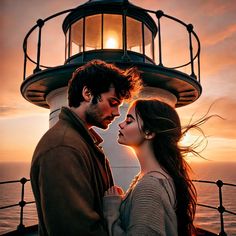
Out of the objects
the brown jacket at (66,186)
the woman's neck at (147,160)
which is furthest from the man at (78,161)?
the woman's neck at (147,160)

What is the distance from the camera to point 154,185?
1.43 meters

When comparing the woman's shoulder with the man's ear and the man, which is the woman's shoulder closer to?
the man

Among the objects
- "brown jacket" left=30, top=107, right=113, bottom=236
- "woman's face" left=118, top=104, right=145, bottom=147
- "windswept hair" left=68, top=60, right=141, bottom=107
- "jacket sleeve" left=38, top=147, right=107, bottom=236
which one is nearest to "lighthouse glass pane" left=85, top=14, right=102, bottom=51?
"windswept hair" left=68, top=60, right=141, bottom=107

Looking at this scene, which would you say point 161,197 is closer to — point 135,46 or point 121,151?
point 121,151

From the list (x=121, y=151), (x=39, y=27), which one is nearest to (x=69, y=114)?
(x=121, y=151)

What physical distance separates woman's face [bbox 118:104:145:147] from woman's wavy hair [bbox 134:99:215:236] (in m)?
0.03

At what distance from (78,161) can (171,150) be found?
0.68 meters

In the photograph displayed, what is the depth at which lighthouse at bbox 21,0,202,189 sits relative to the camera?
517 centimetres

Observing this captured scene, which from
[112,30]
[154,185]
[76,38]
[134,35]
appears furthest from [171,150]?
[76,38]

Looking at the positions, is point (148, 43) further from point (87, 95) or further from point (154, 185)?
point (154, 185)

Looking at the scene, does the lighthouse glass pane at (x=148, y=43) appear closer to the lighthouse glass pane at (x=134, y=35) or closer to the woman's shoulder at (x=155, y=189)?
the lighthouse glass pane at (x=134, y=35)

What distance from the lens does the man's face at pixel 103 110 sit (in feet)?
5.93

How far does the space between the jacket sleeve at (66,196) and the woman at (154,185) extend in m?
0.19

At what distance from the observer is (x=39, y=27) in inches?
218
